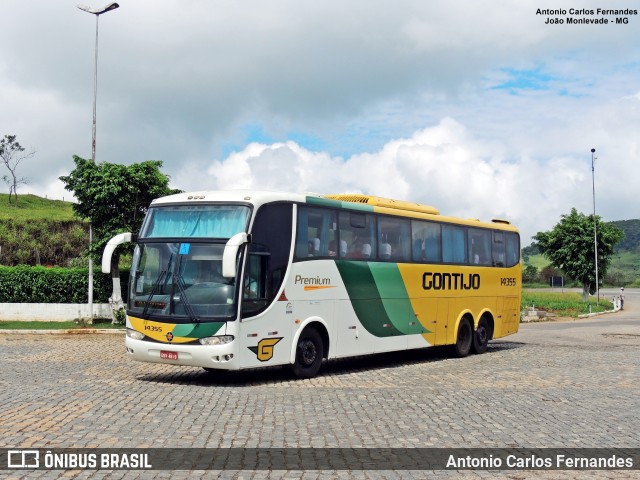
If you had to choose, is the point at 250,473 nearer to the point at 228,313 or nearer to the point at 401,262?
the point at 228,313

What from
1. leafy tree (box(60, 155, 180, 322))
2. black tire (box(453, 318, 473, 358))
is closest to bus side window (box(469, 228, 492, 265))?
black tire (box(453, 318, 473, 358))

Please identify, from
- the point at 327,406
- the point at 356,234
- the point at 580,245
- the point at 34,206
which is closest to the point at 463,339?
the point at 356,234

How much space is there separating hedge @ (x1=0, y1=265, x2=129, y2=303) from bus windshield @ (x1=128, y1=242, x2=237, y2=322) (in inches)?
741

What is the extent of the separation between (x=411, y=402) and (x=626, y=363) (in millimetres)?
9468

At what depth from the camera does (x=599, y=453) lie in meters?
8.89

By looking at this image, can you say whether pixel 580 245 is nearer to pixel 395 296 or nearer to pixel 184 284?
pixel 395 296

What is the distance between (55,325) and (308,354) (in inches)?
717

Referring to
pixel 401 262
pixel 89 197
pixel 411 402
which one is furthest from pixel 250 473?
pixel 89 197

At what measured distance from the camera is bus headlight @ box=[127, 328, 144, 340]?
15.4 metres

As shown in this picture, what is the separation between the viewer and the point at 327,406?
12.1 m

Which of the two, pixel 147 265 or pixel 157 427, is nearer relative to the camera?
pixel 157 427

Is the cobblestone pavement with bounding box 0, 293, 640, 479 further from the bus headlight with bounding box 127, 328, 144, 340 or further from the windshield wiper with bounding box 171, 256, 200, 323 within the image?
the windshield wiper with bounding box 171, 256, 200, 323

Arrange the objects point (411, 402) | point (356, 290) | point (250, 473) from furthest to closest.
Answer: point (356, 290) → point (411, 402) → point (250, 473)

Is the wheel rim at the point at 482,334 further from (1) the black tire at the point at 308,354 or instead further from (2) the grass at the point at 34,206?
(2) the grass at the point at 34,206
